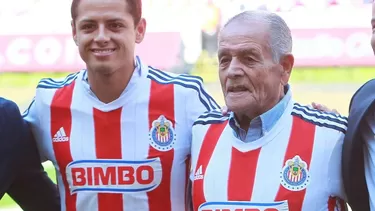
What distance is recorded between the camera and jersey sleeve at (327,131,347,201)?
7.16 ft

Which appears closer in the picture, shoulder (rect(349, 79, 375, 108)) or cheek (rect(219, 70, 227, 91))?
cheek (rect(219, 70, 227, 91))

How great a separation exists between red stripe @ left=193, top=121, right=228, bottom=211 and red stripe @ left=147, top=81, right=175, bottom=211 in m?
0.22

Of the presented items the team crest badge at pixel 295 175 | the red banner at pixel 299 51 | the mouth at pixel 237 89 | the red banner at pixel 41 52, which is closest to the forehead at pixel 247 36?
the mouth at pixel 237 89

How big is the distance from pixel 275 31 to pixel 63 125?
0.89m

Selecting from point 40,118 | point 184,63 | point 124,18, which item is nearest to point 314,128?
point 124,18

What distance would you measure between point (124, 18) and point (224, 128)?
52cm

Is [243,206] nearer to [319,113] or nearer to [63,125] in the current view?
[319,113]

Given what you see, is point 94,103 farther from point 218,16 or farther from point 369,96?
point 218,16

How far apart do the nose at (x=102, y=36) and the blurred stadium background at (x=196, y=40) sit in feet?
31.3

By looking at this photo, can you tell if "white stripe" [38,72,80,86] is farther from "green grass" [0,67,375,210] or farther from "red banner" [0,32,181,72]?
"red banner" [0,32,181,72]

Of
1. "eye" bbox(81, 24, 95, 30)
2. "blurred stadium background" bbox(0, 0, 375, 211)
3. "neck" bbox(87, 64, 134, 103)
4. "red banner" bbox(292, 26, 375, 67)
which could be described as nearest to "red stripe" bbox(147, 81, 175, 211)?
"neck" bbox(87, 64, 134, 103)

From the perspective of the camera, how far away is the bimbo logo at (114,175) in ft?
8.18

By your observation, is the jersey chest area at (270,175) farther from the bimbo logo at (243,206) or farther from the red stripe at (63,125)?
the red stripe at (63,125)

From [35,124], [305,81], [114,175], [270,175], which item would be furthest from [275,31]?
[305,81]
